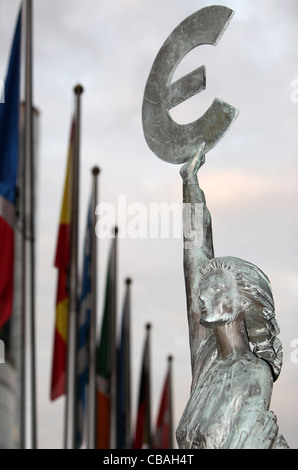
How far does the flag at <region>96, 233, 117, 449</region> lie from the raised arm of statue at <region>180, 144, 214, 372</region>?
14597 mm

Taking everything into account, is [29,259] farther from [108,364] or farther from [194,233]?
[108,364]

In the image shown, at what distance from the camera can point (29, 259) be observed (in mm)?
12891

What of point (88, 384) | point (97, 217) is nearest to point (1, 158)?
point (97, 217)

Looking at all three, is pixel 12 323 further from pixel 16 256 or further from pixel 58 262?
pixel 58 262

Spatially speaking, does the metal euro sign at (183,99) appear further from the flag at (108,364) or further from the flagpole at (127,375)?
the flagpole at (127,375)

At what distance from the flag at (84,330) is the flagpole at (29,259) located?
15.0 ft

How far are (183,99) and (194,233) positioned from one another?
90 cm

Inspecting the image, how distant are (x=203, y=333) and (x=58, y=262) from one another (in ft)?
36.2

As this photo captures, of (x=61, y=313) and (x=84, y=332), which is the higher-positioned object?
(x=61, y=313)

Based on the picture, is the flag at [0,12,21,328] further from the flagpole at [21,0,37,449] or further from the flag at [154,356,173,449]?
the flag at [154,356,173,449]

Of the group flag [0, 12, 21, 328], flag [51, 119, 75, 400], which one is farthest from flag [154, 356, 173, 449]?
flag [0, 12, 21, 328]

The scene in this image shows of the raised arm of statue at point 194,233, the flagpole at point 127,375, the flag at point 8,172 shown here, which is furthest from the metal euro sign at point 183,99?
the flagpole at point 127,375

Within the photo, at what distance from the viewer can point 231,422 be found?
4570mm

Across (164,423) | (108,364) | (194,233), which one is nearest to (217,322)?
(194,233)
